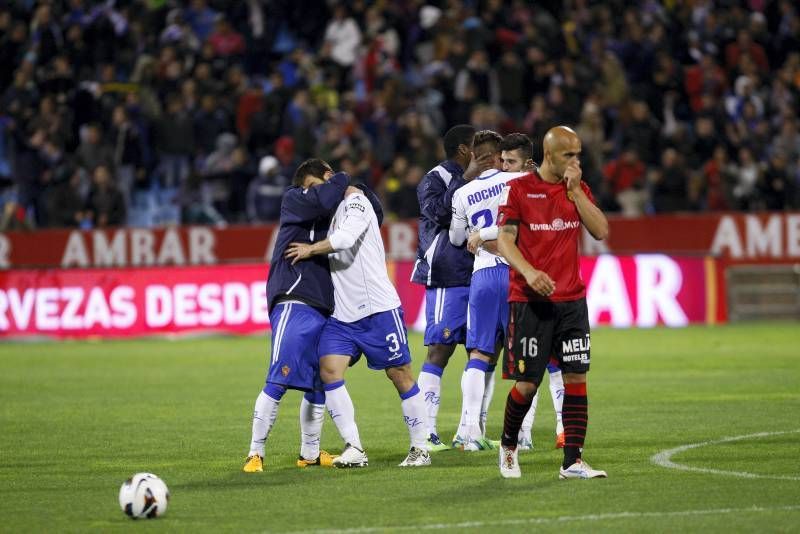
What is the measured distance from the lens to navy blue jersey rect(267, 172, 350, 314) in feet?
36.0

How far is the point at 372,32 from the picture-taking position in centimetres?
3011

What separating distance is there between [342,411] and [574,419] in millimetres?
1867

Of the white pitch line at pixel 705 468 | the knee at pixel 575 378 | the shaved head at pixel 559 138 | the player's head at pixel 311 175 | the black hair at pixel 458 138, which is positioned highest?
the black hair at pixel 458 138

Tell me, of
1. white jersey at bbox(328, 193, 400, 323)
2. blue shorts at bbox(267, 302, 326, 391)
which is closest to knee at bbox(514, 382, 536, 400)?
white jersey at bbox(328, 193, 400, 323)

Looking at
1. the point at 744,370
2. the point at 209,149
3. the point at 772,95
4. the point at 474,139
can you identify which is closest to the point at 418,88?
the point at 209,149

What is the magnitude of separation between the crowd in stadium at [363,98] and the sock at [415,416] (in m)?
15.8

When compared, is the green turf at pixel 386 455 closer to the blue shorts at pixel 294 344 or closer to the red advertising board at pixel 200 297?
the blue shorts at pixel 294 344

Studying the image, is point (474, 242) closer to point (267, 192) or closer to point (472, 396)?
point (472, 396)

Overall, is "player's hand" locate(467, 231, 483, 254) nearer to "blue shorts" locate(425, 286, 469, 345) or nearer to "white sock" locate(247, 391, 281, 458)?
"blue shorts" locate(425, 286, 469, 345)

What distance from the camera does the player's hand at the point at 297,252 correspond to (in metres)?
10.9

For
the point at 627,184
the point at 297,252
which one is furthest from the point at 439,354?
the point at 627,184

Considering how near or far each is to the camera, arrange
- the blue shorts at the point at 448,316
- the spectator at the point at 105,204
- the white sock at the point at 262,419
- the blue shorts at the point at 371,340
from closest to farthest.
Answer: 1. the white sock at the point at 262,419
2. the blue shorts at the point at 371,340
3. the blue shorts at the point at 448,316
4. the spectator at the point at 105,204

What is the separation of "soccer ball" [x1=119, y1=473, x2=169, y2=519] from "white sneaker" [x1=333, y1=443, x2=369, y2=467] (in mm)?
2270

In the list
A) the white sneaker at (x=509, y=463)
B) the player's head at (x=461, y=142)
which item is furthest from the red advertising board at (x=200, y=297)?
the white sneaker at (x=509, y=463)
